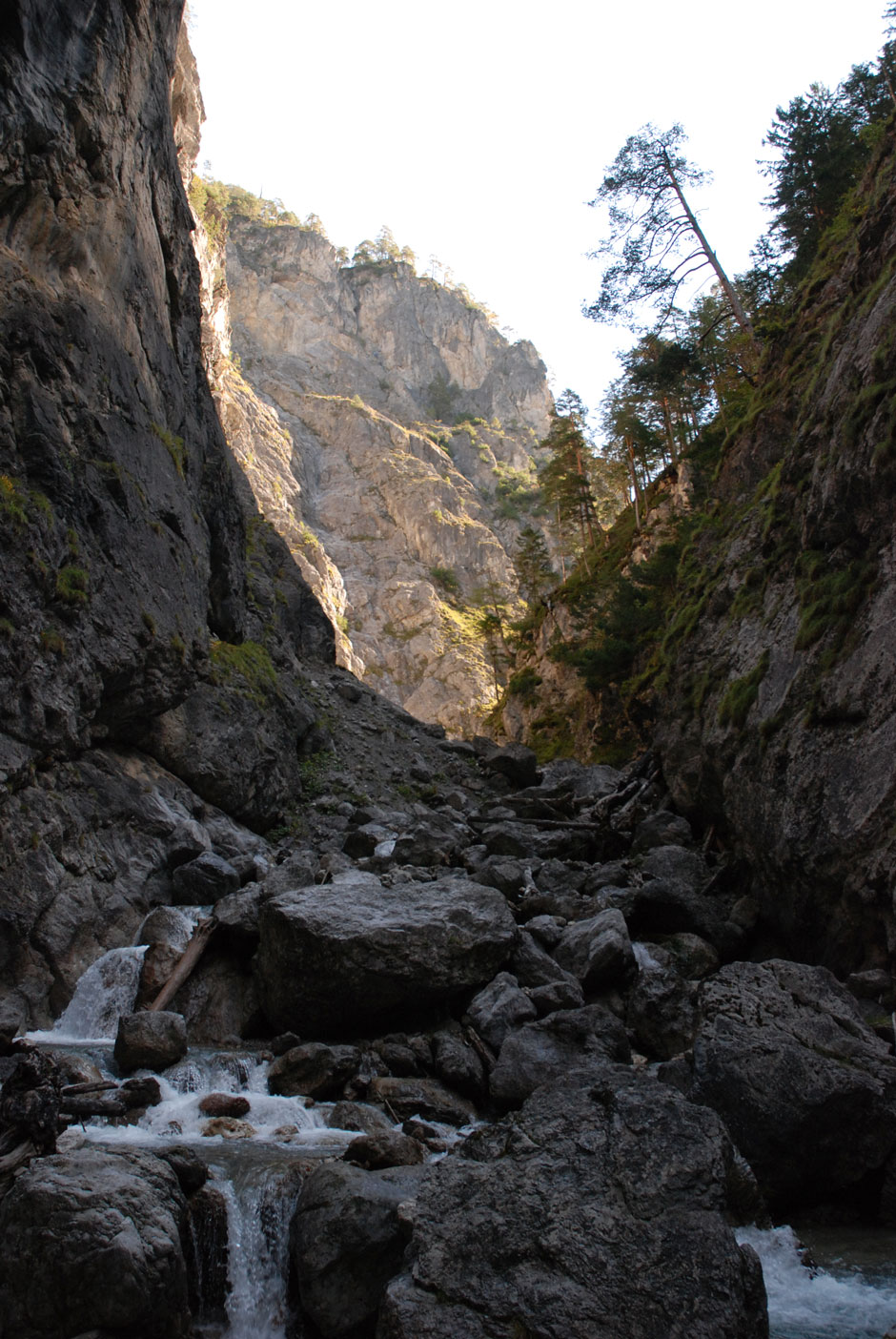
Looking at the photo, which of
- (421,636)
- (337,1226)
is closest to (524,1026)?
(337,1226)

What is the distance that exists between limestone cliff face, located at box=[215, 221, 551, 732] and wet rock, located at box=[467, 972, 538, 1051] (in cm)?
4949

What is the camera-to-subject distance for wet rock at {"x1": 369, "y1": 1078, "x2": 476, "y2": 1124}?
8.29 meters

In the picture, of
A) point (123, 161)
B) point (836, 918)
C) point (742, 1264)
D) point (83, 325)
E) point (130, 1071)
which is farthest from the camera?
point (123, 161)

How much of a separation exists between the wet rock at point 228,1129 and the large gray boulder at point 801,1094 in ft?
15.1

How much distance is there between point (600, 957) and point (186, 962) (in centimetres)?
614

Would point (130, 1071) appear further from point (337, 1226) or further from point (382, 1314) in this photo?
point (382, 1314)

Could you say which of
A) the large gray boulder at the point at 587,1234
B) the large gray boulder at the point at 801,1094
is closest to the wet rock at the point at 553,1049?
the large gray boulder at the point at 801,1094

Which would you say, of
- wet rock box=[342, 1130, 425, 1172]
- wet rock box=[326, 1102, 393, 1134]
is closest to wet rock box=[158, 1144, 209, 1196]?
wet rock box=[342, 1130, 425, 1172]

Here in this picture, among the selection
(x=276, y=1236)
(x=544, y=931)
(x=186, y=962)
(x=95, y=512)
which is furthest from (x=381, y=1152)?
(x=95, y=512)

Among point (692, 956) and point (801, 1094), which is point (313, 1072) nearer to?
point (801, 1094)

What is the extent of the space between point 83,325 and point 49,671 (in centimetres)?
771

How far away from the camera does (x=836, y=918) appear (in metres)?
9.87

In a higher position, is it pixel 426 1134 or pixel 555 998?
pixel 555 998

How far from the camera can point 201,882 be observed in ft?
44.8
